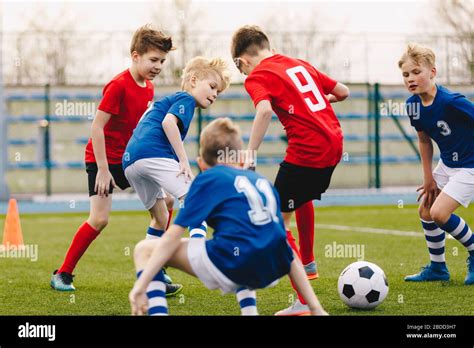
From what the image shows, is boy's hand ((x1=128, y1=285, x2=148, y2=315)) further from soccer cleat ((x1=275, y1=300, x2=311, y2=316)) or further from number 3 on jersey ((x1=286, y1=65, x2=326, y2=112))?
number 3 on jersey ((x1=286, y1=65, x2=326, y2=112))

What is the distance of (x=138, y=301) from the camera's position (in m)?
4.11

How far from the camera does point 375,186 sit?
21797 millimetres

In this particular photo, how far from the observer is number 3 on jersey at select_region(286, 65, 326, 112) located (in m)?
5.71

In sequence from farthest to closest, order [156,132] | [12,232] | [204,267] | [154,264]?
[12,232] < [156,132] < [204,267] < [154,264]

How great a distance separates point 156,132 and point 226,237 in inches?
77.3

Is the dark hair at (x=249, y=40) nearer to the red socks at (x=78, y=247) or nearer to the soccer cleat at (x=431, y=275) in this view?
the red socks at (x=78, y=247)

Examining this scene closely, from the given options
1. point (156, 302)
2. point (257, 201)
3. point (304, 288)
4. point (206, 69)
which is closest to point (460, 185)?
point (206, 69)

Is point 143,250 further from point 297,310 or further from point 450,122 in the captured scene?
point 450,122

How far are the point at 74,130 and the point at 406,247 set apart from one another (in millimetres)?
13647

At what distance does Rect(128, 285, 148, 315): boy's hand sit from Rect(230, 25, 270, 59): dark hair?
2305mm

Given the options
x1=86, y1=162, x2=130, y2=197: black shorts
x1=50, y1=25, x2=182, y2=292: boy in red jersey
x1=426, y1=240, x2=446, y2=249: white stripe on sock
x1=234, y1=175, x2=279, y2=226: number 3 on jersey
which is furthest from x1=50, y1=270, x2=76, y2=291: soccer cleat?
x1=426, y1=240, x2=446, y2=249: white stripe on sock

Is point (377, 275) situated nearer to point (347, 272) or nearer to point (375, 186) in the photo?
point (347, 272)

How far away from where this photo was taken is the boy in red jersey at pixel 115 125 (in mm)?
6359

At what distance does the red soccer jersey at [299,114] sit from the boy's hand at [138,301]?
189cm
